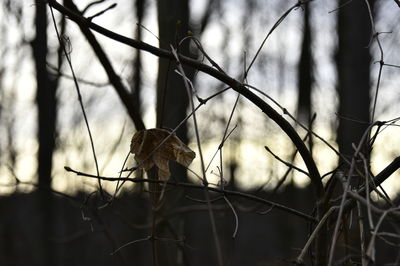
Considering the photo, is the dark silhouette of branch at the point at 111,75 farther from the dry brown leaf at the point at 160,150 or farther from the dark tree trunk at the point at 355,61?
the dark tree trunk at the point at 355,61

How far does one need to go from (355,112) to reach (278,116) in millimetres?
4256

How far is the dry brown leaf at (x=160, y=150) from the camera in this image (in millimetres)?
1722

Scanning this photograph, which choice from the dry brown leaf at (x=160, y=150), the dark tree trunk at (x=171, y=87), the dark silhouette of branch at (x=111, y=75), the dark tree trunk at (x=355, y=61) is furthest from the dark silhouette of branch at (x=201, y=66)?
the dark tree trunk at (x=355, y=61)

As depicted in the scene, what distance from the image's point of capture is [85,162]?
13961 mm

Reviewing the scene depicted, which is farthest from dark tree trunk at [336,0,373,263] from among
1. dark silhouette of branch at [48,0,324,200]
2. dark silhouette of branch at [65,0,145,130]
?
dark silhouette of branch at [48,0,324,200]

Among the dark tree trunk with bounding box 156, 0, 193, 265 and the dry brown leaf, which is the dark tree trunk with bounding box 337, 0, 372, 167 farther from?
the dry brown leaf

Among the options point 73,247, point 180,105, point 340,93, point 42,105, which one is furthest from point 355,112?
point 73,247

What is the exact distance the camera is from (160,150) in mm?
1767

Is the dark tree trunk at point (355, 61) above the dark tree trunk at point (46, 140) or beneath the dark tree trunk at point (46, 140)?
beneath

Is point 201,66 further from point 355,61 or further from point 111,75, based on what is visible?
point 355,61

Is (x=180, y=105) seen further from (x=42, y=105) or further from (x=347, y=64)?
(x=42, y=105)

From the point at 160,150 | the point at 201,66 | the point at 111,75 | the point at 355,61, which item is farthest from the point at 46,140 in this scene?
the point at 201,66

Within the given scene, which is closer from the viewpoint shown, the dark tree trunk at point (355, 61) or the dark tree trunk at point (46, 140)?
the dark tree trunk at point (355, 61)

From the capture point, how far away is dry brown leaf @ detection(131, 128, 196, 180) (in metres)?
1.72
